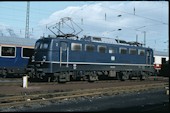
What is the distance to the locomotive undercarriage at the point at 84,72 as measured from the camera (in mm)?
25592

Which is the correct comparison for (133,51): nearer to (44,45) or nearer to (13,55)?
(44,45)

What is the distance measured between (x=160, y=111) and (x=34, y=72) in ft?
45.1

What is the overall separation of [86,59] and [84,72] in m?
1.10

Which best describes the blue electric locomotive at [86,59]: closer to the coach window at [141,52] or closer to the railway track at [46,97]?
the coach window at [141,52]

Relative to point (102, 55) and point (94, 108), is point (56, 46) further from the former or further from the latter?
point (94, 108)

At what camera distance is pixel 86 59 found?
28.5m

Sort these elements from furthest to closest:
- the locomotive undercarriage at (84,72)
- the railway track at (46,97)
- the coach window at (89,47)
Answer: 1. the coach window at (89,47)
2. the locomotive undercarriage at (84,72)
3. the railway track at (46,97)

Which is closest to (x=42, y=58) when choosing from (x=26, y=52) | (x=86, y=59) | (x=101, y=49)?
(x=86, y=59)

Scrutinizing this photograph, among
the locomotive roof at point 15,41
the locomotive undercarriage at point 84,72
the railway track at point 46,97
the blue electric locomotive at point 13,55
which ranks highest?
the locomotive roof at point 15,41

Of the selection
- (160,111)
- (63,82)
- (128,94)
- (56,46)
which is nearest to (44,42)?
(56,46)

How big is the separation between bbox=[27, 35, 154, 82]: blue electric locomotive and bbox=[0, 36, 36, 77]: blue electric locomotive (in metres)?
4.01

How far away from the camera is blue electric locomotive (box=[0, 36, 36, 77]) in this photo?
30.0 m

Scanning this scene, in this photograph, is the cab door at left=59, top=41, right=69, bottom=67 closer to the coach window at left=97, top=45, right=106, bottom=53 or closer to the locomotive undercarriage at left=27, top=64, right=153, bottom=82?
the locomotive undercarriage at left=27, top=64, right=153, bottom=82

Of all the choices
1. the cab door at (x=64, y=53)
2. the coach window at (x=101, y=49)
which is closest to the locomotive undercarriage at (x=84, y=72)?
the cab door at (x=64, y=53)
